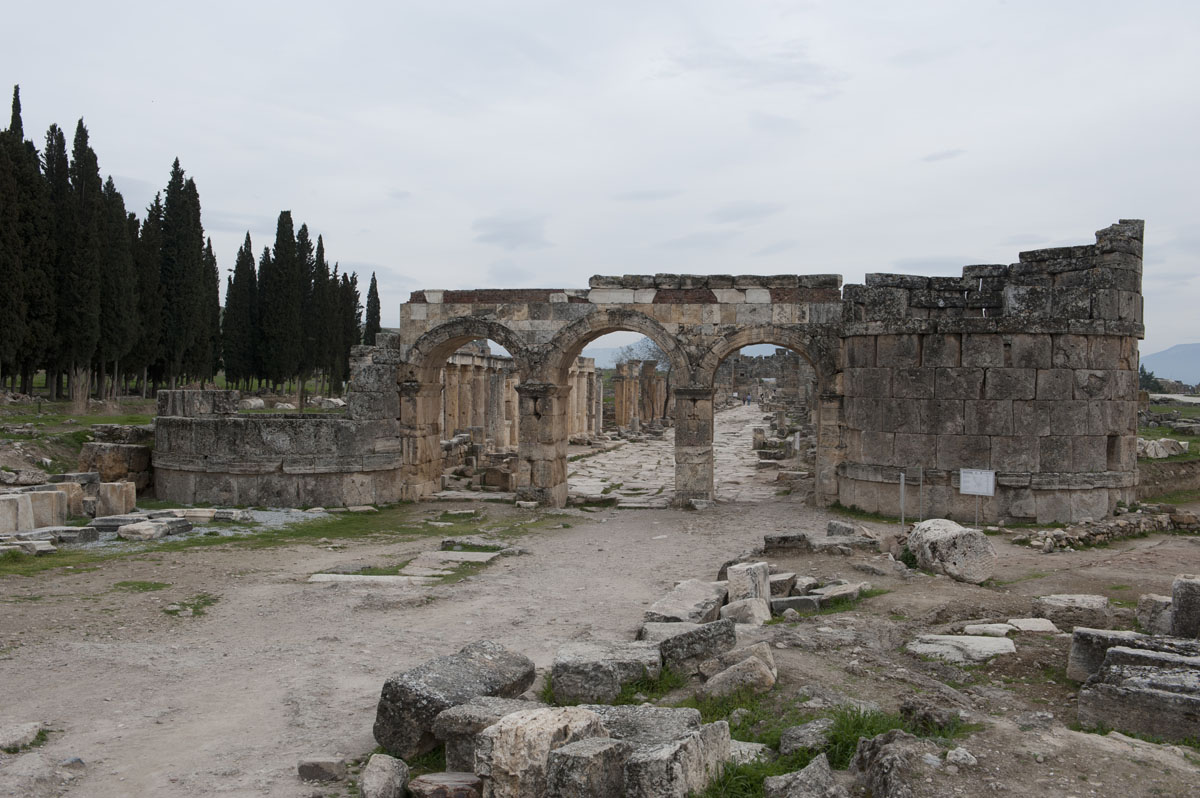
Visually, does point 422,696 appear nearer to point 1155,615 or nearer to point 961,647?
point 961,647

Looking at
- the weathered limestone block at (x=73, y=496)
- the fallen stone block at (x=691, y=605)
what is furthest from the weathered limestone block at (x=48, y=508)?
the fallen stone block at (x=691, y=605)

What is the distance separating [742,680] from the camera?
6.06 meters

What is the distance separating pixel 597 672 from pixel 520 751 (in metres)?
1.54

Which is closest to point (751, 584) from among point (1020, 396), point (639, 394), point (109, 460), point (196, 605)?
point (196, 605)

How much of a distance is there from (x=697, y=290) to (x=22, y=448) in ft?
41.3

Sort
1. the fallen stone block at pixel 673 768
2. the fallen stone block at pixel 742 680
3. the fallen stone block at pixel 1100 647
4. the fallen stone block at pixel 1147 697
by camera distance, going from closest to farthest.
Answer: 1. the fallen stone block at pixel 673 768
2. the fallen stone block at pixel 1147 697
3. the fallen stone block at pixel 1100 647
4. the fallen stone block at pixel 742 680

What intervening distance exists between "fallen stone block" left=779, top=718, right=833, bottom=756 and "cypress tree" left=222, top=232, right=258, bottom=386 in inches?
1536

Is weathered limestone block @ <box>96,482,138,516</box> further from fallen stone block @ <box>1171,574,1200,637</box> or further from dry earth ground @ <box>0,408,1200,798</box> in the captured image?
fallen stone block @ <box>1171,574,1200,637</box>

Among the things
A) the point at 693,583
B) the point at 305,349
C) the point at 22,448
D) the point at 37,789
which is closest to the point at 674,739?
the point at 37,789

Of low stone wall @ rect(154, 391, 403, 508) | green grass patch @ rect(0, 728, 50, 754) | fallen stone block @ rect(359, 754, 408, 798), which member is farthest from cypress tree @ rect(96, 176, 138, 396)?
fallen stone block @ rect(359, 754, 408, 798)

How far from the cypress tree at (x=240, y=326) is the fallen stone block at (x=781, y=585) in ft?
118

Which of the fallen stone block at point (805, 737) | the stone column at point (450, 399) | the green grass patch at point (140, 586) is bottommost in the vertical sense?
the green grass patch at point (140, 586)

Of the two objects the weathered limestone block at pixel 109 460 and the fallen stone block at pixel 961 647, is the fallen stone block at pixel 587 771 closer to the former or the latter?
the fallen stone block at pixel 961 647

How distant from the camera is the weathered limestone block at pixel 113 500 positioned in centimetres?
1410
